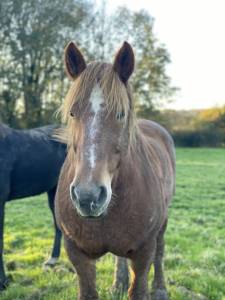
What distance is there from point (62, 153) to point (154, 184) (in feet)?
8.96

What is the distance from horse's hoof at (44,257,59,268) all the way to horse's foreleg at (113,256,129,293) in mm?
1123

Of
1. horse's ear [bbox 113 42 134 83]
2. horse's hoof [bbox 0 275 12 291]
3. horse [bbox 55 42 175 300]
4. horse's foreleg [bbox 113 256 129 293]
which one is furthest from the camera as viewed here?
horse's hoof [bbox 0 275 12 291]

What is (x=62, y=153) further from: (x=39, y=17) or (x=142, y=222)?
Result: (x=39, y=17)

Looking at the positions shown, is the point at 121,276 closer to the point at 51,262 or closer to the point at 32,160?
the point at 51,262

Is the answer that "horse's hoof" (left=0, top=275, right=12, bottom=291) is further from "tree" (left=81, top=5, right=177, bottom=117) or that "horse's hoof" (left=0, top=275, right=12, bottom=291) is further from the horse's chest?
"tree" (left=81, top=5, right=177, bottom=117)

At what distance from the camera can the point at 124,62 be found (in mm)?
2514

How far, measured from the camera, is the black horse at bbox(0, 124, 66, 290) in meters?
4.58

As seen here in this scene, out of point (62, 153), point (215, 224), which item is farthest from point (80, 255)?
point (215, 224)

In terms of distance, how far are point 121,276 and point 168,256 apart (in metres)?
1.35

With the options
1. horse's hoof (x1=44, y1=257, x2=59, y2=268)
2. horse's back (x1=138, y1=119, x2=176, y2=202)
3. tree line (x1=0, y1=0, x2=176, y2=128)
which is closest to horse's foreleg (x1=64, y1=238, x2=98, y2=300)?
horse's back (x1=138, y1=119, x2=176, y2=202)

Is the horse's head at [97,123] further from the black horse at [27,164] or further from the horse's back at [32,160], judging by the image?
the horse's back at [32,160]

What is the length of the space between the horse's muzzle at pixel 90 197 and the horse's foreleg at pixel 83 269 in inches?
33.7

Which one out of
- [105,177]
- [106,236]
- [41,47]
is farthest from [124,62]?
[41,47]

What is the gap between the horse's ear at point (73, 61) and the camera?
2.56 m
